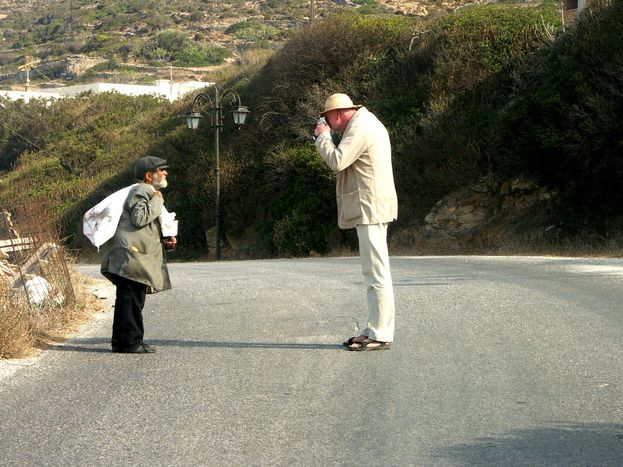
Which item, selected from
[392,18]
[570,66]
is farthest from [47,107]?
[570,66]

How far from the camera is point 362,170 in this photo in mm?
8461

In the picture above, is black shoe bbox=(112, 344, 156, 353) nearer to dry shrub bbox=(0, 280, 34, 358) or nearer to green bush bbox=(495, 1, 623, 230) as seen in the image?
dry shrub bbox=(0, 280, 34, 358)

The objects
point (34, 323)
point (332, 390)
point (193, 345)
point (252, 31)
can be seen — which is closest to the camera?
point (332, 390)

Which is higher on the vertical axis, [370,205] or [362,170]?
[362,170]

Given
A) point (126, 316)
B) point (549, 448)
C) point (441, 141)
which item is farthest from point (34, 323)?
point (441, 141)

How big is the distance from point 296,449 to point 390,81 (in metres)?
30.9

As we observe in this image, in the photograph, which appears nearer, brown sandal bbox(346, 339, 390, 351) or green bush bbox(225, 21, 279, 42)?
brown sandal bbox(346, 339, 390, 351)

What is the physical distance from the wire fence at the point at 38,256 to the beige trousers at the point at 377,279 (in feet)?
13.4

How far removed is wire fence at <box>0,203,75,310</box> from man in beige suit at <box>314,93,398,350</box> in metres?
4.05

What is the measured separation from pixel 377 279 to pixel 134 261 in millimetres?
2102

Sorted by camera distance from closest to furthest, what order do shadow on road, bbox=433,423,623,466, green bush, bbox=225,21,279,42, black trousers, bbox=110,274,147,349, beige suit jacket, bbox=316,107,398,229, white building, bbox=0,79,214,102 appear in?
1. shadow on road, bbox=433,423,623,466
2. beige suit jacket, bbox=316,107,398,229
3. black trousers, bbox=110,274,147,349
4. white building, bbox=0,79,214,102
5. green bush, bbox=225,21,279,42

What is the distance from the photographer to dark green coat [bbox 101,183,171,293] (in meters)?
8.60

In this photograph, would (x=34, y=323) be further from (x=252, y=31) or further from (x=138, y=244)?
(x=252, y=31)

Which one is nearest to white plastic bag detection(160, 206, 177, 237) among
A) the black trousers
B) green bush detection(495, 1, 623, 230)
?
the black trousers
